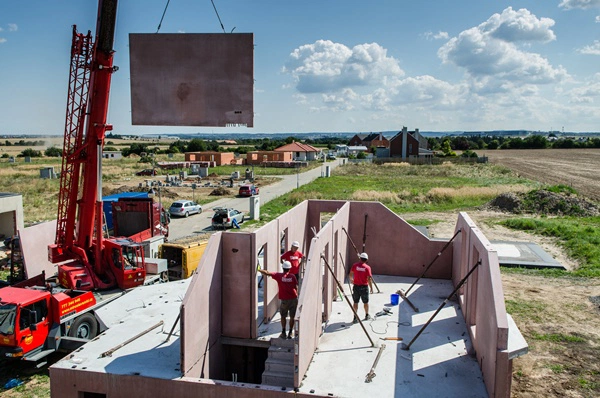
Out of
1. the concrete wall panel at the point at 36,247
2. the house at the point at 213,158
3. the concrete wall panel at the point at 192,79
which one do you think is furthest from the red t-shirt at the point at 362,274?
the house at the point at 213,158

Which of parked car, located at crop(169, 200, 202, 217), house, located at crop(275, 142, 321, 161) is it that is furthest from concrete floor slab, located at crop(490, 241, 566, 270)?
house, located at crop(275, 142, 321, 161)

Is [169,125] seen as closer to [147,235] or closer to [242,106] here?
[242,106]

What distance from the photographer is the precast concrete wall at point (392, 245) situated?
15.8 metres

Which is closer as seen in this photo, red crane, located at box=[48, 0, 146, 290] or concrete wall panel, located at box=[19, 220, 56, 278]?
red crane, located at box=[48, 0, 146, 290]

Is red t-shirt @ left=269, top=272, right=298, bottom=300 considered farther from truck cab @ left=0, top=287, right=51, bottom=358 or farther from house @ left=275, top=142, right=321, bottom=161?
house @ left=275, top=142, right=321, bottom=161

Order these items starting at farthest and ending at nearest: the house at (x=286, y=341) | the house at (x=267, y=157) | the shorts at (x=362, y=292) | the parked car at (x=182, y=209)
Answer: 1. the house at (x=267, y=157)
2. the parked car at (x=182, y=209)
3. the shorts at (x=362, y=292)
4. the house at (x=286, y=341)

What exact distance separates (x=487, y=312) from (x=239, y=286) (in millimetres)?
4768

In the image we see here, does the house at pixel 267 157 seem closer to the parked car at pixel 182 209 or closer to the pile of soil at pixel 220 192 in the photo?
the pile of soil at pixel 220 192

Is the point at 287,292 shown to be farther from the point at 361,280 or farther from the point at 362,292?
the point at 362,292

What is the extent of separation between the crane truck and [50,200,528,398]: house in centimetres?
79

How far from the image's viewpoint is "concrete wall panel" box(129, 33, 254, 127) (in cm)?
1128

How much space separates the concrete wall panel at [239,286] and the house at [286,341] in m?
0.02

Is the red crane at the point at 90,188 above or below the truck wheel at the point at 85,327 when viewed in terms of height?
above

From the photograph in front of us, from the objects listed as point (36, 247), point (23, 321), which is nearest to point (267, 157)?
point (36, 247)
